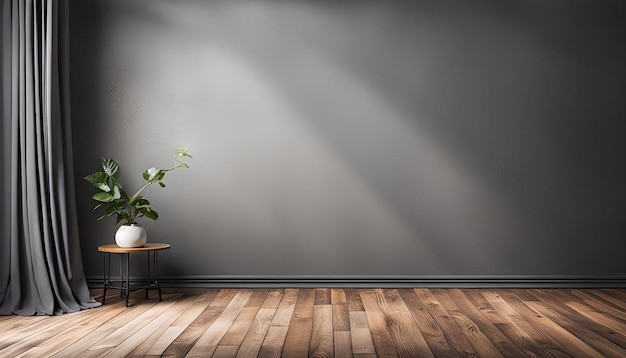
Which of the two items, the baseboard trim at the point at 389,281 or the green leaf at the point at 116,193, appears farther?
the baseboard trim at the point at 389,281

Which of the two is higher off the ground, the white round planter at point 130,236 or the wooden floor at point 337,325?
the white round planter at point 130,236

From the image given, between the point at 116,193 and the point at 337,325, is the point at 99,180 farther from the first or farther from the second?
the point at 337,325

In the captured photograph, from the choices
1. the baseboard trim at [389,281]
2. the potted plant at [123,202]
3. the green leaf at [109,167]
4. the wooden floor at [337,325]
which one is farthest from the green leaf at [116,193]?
the baseboard trim at [389,281]

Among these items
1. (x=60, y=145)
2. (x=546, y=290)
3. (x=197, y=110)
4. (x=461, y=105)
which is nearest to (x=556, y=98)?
(x=461, y=105)

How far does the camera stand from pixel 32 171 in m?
3.81

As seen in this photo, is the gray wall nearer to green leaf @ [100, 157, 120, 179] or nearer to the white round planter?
green leaf @ [100, 157, 120, 179]

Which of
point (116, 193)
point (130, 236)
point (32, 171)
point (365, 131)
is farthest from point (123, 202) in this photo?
point (365, 131)

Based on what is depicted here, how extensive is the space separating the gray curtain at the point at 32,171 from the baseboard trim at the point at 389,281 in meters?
0.77

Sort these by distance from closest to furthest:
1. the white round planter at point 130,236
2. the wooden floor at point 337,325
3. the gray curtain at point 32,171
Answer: the wooden floor at point 337,325
the gray curtain at point 32,171
the white round planter at point 130,236

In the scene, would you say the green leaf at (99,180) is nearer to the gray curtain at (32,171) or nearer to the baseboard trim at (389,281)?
the gray curtain at (32,171)

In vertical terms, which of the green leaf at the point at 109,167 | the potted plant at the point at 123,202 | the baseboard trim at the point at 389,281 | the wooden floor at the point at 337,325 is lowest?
the wooden floor at the point at 337,325

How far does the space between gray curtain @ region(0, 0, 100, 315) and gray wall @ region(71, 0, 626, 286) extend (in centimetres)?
67

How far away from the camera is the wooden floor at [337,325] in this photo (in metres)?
2.89

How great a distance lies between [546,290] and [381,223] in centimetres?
130
